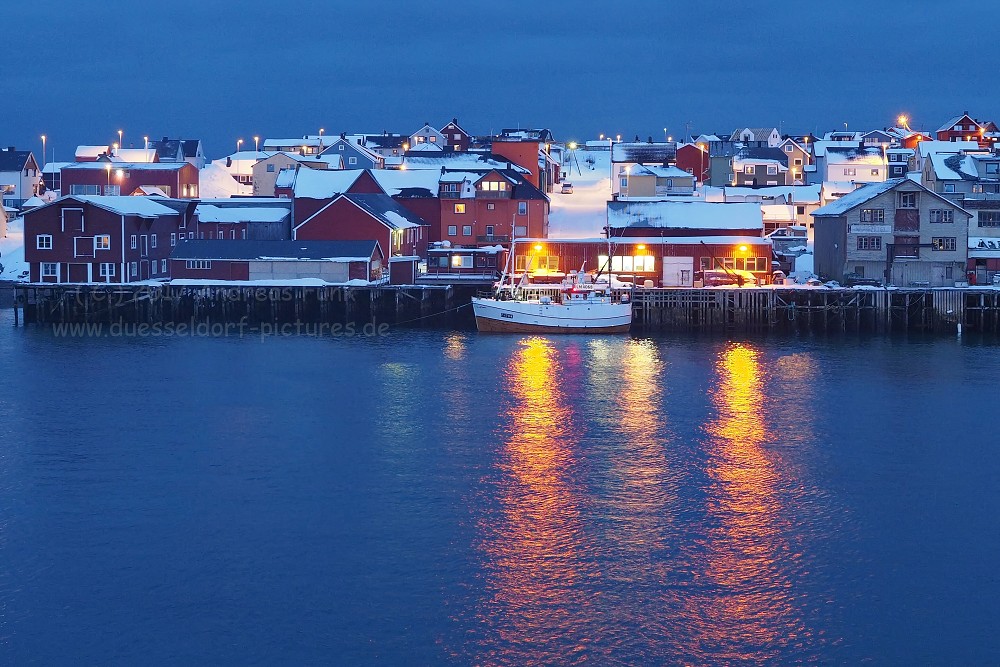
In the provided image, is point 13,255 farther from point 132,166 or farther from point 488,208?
point 488,208

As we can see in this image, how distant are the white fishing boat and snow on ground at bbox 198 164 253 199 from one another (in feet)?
151

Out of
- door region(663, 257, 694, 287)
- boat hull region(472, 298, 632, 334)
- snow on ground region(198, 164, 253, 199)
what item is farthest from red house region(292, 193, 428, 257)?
snow on ground region(198, 164, 253, 199)

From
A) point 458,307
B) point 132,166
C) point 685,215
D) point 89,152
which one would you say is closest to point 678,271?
point 685,215

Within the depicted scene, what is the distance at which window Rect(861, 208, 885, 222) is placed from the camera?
5509 centimetres

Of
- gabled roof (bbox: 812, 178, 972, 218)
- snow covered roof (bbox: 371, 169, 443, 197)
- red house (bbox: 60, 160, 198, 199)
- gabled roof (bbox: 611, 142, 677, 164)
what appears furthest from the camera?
gabled roof (bbox: 611, 142, 677, 164)

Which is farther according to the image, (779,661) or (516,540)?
(516,540)

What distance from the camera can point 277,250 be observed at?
5631 cm

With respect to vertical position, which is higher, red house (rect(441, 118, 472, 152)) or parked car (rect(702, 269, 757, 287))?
red house (rect(441, 118, 472, 152))

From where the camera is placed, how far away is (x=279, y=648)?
17156 millimetres

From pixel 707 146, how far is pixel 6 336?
74845 millimetres

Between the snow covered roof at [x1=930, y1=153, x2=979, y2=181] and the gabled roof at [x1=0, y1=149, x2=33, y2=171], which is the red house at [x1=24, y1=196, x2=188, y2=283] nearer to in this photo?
the gabled roof at [x1=0, y1=149, x2=33, y2=171]

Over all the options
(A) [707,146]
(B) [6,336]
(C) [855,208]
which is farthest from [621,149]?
(B) [6,336]

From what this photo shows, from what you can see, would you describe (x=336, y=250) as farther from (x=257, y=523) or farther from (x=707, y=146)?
(x=707, y=146)

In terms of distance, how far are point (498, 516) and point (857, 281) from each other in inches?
1427
